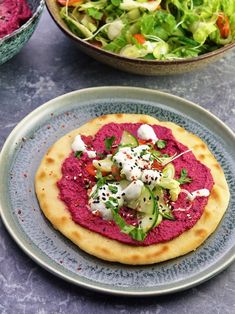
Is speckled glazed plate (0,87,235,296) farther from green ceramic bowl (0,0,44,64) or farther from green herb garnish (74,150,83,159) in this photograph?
green ceramic bowl (0,0,44,64)

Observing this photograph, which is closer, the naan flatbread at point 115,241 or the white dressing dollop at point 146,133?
the naan flatbread at point 115,241

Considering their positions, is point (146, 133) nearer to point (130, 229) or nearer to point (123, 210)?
point (123, 210)

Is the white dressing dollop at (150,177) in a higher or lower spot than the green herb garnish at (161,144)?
higher

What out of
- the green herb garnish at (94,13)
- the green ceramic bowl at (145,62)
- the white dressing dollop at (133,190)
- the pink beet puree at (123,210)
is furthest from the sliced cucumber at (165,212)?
the green herb garnish at (94,13)

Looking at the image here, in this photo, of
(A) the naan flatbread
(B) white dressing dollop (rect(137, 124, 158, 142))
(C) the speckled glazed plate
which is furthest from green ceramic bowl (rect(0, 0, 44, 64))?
(B) white dressing dollop (rect(137, 124, 158, 142))

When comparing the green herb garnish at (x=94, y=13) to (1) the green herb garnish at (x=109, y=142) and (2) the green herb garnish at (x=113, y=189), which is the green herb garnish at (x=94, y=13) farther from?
(2) the green herb garnish at (x=113, y=189)

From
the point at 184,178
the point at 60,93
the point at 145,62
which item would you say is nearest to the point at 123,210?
the point at 184,178
